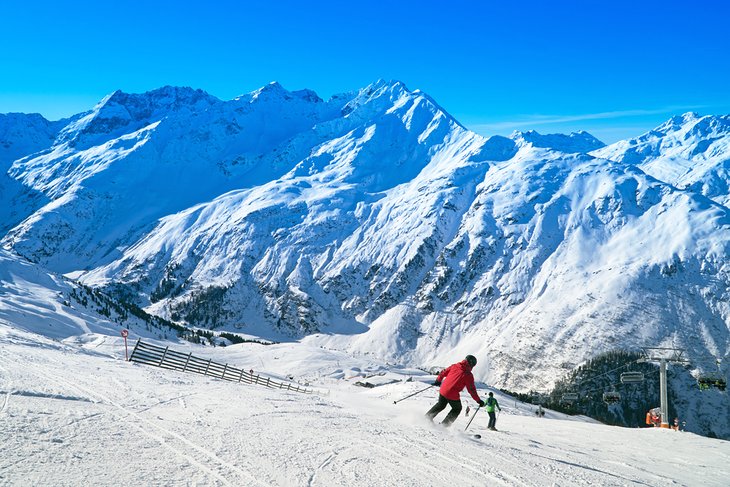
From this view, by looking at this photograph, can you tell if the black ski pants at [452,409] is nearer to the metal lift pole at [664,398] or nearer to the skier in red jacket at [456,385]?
the skier in red jacket at [456,385]

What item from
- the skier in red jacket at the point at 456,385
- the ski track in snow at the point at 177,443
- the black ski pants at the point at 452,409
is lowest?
the ski track in snow at the point at 177,443

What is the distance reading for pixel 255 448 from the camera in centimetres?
796

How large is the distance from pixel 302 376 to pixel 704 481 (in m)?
90.6

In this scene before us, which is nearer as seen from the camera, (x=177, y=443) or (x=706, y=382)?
(x=177, y=443)

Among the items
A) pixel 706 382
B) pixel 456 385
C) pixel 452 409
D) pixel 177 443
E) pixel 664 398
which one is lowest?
pixel 177 443

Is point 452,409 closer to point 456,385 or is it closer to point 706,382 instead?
point 456,385

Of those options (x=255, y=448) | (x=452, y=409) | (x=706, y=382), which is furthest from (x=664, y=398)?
(x=255, y=448)

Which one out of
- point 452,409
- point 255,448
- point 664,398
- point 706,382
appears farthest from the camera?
point 706,382

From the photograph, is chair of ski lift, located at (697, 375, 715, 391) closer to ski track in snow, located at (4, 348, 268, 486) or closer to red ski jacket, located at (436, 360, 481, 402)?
red ski jacket, located at (436, 360, 481, 402)

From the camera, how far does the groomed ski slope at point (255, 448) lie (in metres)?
6.35

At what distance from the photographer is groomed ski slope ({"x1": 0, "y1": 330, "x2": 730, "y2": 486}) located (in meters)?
6.35

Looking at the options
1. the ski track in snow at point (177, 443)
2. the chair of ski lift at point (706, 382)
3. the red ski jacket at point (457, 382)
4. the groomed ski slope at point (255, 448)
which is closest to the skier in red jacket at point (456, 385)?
the red ski jacket at point (457, 382)

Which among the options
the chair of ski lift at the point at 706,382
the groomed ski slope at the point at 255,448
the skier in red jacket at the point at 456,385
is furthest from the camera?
the chair of ski lift at the point at 706,382

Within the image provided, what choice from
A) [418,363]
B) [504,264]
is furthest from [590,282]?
[418,363]
